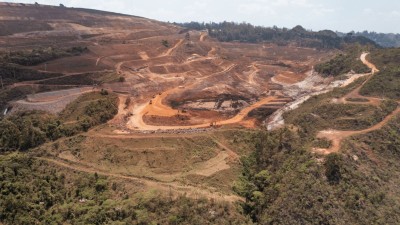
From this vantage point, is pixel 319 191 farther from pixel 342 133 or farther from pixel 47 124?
pixel 47 124

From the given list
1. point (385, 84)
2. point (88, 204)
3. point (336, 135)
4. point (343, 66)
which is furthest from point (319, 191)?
point (343, 66)

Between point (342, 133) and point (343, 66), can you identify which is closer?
point (342, 133)

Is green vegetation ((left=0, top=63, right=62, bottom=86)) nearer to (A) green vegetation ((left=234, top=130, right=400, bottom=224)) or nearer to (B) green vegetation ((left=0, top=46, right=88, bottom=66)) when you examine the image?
(B) green vegetation ((left=0, top=46, right=88, bottom=66))

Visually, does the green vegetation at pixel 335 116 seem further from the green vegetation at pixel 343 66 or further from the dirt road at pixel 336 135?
the green vegetation at pixel 343 66

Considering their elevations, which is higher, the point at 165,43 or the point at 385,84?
the point at 165,43

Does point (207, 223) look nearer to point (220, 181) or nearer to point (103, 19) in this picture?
point (220, 181)

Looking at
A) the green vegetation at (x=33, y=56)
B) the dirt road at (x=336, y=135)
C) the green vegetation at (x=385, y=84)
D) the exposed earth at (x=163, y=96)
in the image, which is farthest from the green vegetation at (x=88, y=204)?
the green vegetation at (x=385, y=84)

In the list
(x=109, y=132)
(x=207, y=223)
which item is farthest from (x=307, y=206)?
(x=109, y=132)
